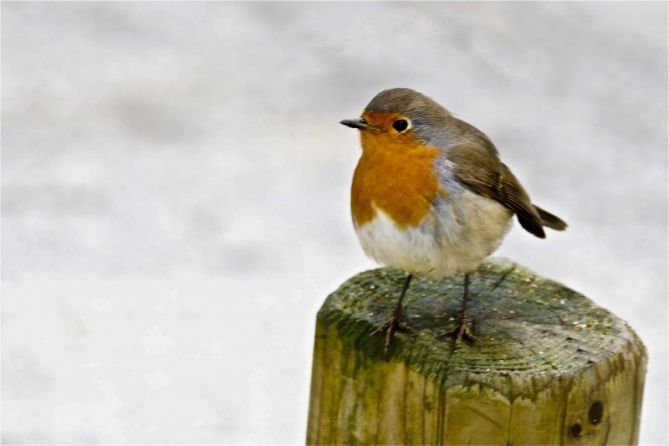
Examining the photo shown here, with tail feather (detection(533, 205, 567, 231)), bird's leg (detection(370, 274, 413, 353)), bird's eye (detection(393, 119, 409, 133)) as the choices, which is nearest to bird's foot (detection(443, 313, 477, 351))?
bird's leg (detection(370, 274, 413, 353))

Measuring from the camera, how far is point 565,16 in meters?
7.64

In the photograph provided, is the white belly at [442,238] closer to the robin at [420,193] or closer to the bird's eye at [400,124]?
the robin at [420,193]

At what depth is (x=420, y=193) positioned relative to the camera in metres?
3.12

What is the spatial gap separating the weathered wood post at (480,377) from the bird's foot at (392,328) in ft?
0.06

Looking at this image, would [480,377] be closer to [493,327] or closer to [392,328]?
[392,328]

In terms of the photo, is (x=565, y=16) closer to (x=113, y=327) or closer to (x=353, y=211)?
(x=113, y=327)

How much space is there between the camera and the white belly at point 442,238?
3045 millimetres

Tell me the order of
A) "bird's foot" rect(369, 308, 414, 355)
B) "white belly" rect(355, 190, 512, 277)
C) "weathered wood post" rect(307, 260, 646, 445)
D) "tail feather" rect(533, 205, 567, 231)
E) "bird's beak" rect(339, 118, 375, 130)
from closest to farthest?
"weathered wood post" rect(307, 260, 646, 445), "bird's foot" rect(369, 308, 414, 355), "white belly" rect(355, 190, 512, 277), "bird's beak" rect(339, 118, 375, 130), "tail feather" rect(533, 205, 567, 231)

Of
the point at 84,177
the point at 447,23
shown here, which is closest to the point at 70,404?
the point at 84,177

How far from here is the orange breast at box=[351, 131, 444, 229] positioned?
3.12m

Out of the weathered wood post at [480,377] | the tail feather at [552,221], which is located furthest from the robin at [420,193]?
the tail feather at [552,221]

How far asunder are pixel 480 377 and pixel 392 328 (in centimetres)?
26

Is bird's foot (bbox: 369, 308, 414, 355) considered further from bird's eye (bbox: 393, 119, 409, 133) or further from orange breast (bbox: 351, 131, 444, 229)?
bird's eye (bbox: 393, 119, 409, 133)

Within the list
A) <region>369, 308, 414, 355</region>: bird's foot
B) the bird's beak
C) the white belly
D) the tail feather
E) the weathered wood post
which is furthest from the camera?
the tail feather
